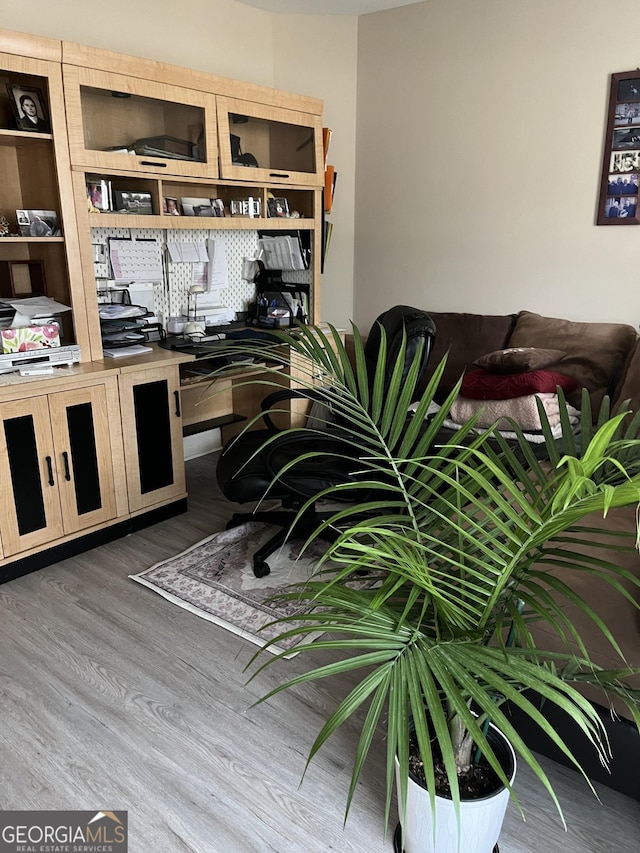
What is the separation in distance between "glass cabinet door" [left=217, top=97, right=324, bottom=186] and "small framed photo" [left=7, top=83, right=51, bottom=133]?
31.6 inches

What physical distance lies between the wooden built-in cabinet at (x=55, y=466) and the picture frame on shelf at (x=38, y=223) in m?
0.65

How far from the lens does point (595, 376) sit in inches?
121

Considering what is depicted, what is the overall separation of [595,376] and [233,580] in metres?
1.95

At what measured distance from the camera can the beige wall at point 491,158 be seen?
126 inches

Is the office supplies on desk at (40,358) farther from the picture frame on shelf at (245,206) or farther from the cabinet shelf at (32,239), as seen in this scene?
the picture frame on shelf at (245,206)

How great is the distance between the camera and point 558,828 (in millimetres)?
1515

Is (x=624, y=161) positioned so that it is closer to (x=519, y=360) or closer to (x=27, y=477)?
(x=519, y=360)

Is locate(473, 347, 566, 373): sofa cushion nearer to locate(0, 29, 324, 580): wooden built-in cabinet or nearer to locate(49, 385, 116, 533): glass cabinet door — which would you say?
locate(0, 29, 324, 580): wooden built-in cabinet

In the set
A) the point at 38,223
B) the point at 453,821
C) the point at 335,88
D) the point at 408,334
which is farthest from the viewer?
the point at 335,88

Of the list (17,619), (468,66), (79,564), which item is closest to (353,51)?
(468,66)

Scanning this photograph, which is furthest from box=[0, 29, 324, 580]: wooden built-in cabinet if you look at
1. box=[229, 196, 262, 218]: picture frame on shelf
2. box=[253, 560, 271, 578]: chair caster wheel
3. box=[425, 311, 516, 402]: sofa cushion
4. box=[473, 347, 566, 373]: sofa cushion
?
box=[473, 347, 566, 373]: sofa cushion

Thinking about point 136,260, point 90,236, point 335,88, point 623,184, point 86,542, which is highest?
point 335,88

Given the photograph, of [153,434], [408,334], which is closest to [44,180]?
[153,434]

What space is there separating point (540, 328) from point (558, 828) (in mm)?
2417
